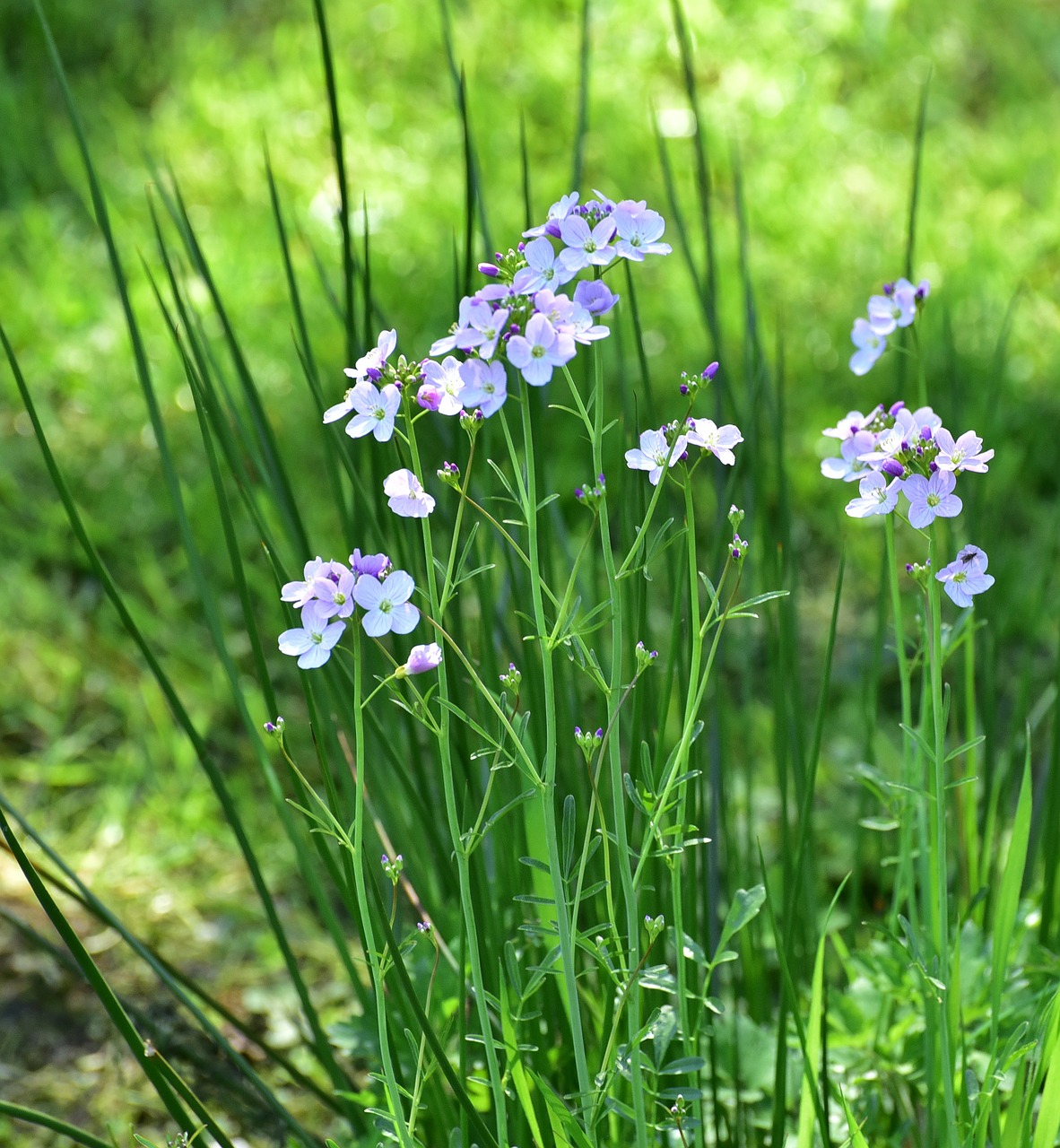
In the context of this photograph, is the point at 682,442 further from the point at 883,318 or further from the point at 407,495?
the point at 883,318

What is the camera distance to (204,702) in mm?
2139

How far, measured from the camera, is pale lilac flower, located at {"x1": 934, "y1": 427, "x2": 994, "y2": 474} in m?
0.85

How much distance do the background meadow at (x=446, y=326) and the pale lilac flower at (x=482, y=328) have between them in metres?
0.35

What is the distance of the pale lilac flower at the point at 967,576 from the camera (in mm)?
855

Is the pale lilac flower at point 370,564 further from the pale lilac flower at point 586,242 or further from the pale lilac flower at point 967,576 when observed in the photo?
the pale lilac flower at point 967,576

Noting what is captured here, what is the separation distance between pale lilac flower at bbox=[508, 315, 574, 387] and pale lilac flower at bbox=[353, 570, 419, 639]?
149 millimetres

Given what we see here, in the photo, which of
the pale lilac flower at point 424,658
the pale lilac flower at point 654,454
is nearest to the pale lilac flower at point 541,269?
the pale lilac flower at point 654,454

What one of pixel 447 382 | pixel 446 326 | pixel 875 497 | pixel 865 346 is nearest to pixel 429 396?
pixel 447 382

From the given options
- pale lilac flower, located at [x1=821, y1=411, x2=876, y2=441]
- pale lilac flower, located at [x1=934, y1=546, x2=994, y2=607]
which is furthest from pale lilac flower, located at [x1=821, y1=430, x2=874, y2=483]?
pale lilac flower, located at [x1=934, y1=546, x2=994, y2=607]

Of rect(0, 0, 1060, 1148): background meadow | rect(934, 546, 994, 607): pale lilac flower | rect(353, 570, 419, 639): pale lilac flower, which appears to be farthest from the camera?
rect(0, 0, 1060, 1148): background meadow

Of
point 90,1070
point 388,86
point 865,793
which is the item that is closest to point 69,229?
point 388,86

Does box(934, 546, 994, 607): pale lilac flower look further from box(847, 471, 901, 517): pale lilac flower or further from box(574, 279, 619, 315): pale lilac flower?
box(574, 279, 619, 315): pale lilac flower

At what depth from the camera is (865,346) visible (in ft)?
3.89

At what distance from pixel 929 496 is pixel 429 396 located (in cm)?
35
